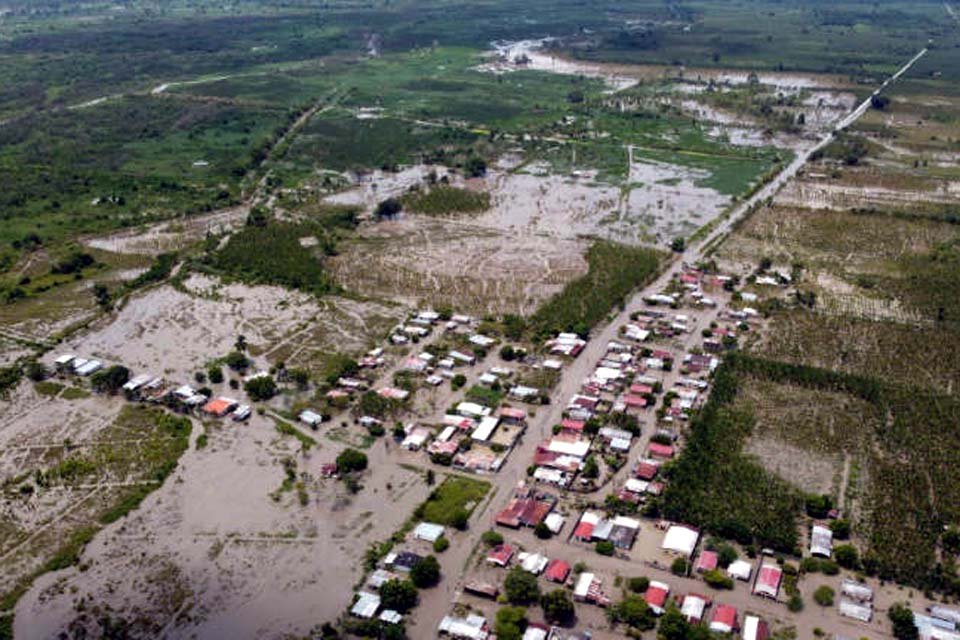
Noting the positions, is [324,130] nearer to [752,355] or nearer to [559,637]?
[752,355]

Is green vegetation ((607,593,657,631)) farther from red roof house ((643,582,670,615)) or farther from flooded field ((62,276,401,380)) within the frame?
flooded field ((62,276,401,380))

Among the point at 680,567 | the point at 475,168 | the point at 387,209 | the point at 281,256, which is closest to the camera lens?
the point at 680,567

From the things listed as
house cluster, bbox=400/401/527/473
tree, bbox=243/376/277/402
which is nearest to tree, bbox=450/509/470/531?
house cluster, bbox=400/401/527/473

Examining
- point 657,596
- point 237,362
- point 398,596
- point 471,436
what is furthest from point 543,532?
point 237,362

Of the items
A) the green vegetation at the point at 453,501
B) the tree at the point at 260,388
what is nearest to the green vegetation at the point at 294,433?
the tree at the point at 260,388

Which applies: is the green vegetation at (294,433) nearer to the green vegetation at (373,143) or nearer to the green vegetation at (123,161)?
the green vegetation at (123,161)

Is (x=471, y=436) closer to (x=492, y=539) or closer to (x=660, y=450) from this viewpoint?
(x=492, y=539)
